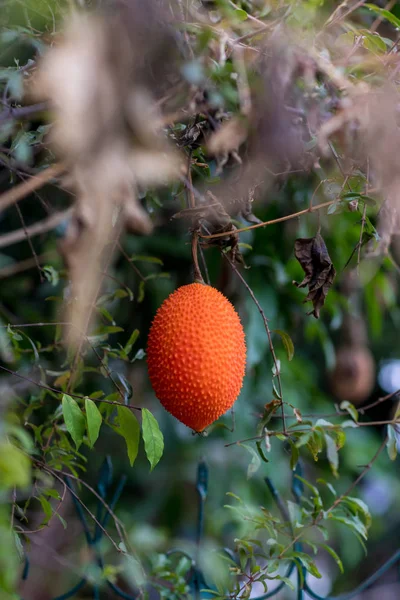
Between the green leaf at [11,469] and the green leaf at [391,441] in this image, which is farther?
the green leaf at [391,441]

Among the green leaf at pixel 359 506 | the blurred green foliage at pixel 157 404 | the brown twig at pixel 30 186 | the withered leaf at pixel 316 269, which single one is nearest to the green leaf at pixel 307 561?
the blurred green foliage at pixel 157 404

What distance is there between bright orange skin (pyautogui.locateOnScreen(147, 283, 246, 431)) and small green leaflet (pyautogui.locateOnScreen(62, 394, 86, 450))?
0.13 metres

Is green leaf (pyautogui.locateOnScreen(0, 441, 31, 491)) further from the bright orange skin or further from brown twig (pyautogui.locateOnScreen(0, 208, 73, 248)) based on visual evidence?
the bright orange skin

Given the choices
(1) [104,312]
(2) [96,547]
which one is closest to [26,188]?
(1) [104,312]

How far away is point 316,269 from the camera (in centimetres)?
87

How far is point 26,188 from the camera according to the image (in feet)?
2.26

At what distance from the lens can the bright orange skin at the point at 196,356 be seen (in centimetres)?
86

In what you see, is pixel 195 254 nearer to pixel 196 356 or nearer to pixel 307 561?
pixel 196 356

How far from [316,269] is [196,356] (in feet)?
0.66

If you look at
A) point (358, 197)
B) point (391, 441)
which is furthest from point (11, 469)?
point (391, 441)

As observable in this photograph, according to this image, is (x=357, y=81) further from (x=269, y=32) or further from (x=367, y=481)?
(x=367, y=481)

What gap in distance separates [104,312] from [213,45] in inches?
18.7

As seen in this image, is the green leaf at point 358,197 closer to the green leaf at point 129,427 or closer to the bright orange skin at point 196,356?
the bright orange skin at point 196,356

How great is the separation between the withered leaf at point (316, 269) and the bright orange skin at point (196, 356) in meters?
0.12
